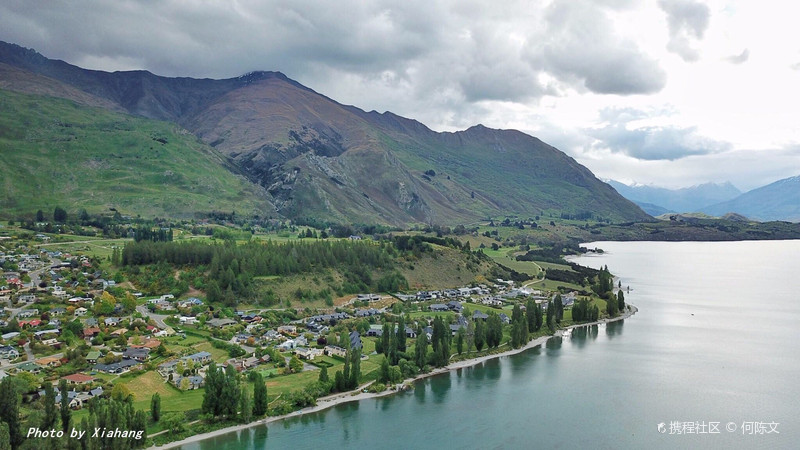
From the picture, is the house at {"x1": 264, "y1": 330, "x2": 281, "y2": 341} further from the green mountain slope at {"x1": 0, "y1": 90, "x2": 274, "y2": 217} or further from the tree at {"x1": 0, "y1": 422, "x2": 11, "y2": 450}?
the green mountain slope at {"x1": 0, "y1": 90, "x2": 274, "y2": 217}

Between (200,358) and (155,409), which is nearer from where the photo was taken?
(155,409)

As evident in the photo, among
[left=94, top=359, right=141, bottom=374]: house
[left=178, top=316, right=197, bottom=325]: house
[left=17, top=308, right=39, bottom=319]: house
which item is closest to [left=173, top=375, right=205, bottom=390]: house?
[left=94, top=359, right=141, bottom=374]: house

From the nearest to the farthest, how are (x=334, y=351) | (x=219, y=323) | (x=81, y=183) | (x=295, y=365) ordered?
(x=295, y=365) → (x=334, y=351) → (x=219, y=323) → (x=81, y=183)

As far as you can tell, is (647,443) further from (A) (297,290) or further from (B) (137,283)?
(B) (137,283)

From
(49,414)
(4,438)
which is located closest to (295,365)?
(49,414)

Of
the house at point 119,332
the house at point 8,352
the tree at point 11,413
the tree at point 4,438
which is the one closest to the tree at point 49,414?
the tree at point 11,413

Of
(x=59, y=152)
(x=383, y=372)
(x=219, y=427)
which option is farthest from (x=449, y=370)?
(x=59, y=152)

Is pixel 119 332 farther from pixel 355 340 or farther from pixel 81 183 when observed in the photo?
pixel 81 183

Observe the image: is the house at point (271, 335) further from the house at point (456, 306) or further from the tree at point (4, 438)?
the tree at point (4, 438)
